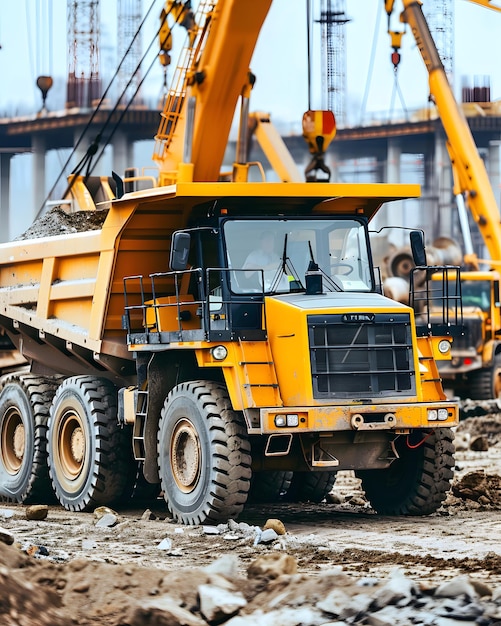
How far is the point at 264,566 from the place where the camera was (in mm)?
7348

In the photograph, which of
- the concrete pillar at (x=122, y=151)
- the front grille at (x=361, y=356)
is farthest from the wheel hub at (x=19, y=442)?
the concrete pillar at (x=122, y=151)

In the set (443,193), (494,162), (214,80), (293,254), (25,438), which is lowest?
(25,438)

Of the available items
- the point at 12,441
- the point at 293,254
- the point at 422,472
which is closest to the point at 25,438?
the point at 12,441

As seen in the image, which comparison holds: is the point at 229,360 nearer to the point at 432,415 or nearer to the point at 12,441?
the point at 432,415

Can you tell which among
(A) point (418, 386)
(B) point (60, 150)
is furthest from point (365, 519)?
(B) point (60, 150)

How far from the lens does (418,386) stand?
10773mm

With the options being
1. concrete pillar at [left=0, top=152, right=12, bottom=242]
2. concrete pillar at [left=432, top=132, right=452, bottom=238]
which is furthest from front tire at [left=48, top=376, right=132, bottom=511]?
concrete pillar at [left=432, top=132, right=452, bottom=238]

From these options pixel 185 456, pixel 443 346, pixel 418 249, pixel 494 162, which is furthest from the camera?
pixel 494 162

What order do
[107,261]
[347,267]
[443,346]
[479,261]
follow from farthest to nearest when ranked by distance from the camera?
[479,261] < [107,261] < [347,267] < [443,346]

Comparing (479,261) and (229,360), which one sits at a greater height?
(479,261)

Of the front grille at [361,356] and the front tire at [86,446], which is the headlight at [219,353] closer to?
the front grille at [361,356]

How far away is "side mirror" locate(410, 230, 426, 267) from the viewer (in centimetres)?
1163

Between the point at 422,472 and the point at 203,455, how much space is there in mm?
2012

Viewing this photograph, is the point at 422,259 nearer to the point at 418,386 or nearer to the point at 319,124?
the point at 418,386
